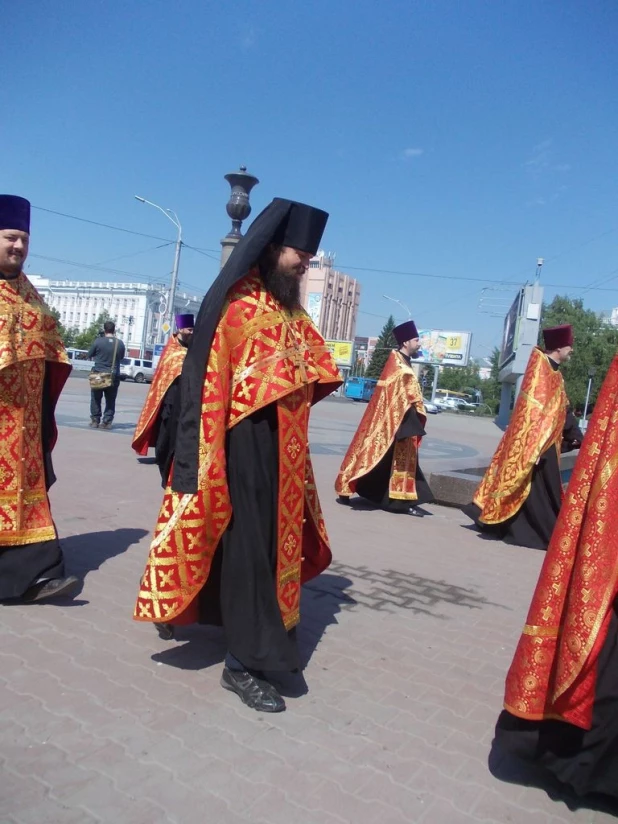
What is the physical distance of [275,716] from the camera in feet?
10.3

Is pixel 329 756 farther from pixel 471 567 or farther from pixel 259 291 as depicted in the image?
pixel 471 567

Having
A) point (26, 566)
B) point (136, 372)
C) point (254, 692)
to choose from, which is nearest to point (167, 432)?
point (26, 566)

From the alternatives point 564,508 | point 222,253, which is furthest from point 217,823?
point 222,253

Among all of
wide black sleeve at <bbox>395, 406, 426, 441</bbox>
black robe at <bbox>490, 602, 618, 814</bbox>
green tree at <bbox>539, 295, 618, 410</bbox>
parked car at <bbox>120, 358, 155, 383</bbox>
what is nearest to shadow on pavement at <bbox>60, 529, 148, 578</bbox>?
wide black sleeve at <bbox>395, 406, 426, 441</bbox>

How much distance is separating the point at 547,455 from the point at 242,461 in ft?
15.2

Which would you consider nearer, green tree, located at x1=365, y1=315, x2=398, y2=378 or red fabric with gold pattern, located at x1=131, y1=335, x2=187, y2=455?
red fabric with gold pattern, located at x1=131, y1=335, x2=187, y2=455

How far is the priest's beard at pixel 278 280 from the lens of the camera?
11.2 feet

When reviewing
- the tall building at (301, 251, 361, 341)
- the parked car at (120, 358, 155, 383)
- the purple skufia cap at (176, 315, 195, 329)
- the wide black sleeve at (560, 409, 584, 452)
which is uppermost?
the tall building at (301, 251, 361, 341)

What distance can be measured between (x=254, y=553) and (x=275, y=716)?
710 millimetres

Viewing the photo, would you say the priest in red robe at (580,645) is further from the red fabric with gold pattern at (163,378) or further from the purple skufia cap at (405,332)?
the red fabric with gold pattern at (163,378)

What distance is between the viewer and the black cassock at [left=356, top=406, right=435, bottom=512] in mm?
7934

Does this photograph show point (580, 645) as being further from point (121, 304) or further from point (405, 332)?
point (121, 304)

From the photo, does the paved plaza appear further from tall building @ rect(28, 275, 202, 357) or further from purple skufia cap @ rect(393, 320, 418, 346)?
tall building @ rect(28, 275, 202, 357)

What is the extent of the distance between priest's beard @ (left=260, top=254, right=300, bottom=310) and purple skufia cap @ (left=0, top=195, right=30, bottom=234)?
155 centimetres
